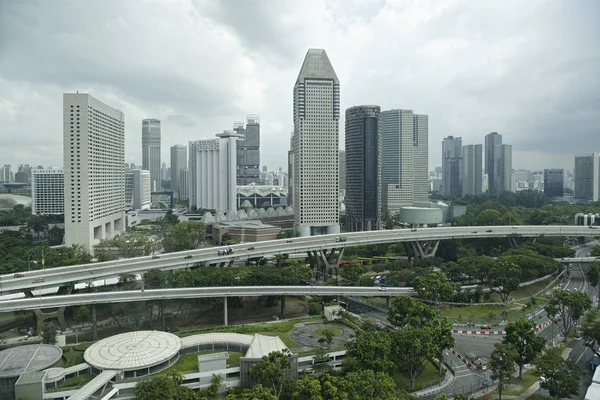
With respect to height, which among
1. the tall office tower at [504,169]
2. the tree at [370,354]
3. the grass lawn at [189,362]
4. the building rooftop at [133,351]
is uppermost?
the tall office tower at [504,169]

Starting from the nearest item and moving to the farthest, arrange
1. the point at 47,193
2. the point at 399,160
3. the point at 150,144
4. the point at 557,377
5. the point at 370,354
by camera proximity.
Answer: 1. the point at 557,377
2. the point at 370,354
3. the point at 47,193
4. the point at 399,160
5. the point at 150,144

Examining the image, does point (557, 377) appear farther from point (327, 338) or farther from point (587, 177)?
point (587, 177)

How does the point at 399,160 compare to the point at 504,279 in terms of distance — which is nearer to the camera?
the point at 504,279

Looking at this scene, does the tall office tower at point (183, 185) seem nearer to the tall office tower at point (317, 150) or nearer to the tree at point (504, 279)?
the tall office tower at point (317, 150)

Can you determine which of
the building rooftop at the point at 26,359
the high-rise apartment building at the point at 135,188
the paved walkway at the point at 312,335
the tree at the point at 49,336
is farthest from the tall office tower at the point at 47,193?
the paved walkway at the point at 312,335

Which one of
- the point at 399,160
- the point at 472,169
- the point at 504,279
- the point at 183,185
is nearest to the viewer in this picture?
the point at 504,279

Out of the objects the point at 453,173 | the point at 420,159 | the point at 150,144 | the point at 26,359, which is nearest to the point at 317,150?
the point at 420,159

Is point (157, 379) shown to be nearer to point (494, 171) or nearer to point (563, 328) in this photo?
point (563, 328)

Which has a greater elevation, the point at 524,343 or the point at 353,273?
the point at 524,343

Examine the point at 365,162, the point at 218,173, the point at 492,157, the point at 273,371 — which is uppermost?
the point at 492,157
